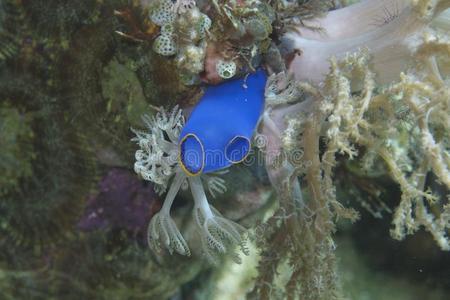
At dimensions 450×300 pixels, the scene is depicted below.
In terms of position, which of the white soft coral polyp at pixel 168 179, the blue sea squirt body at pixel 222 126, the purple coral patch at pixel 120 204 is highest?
the blue sea squirt body at pixel 222 126

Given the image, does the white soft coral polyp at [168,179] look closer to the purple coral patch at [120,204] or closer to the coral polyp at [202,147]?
the coral polyp at [202,147]

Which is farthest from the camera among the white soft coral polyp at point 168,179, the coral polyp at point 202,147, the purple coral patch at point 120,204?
the purple coral patch at point 120,204

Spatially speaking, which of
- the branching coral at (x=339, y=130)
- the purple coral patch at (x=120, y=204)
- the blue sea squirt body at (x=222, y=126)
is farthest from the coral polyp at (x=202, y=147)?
the purple coral patch at (x=120, y=204)

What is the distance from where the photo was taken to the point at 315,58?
9.62ft

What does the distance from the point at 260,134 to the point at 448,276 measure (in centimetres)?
245

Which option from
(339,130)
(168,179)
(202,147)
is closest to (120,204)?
(168,179)

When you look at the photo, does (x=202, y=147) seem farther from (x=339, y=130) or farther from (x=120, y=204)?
(x=120, y=204)

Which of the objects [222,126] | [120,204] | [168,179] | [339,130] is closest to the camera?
[339,130]

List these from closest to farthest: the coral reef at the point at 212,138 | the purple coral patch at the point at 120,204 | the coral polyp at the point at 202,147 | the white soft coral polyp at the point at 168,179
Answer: the coral reef at the point at 212,138
the coral polyp at the point at 202,147
the white soft coral polyp at the point at 168,179
the purple coral patch at the point at 120,204

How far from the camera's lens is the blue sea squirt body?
2393mm

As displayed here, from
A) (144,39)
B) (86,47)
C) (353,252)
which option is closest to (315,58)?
(144,39)

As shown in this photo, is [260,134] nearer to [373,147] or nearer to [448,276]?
[373,147]

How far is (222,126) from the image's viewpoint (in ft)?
8.12

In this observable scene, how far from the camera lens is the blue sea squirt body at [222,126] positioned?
2393 millimetres
